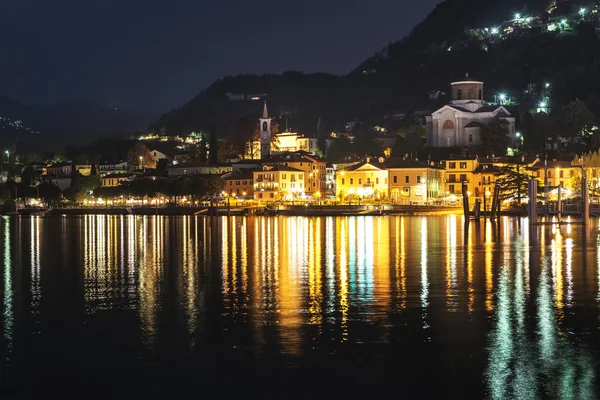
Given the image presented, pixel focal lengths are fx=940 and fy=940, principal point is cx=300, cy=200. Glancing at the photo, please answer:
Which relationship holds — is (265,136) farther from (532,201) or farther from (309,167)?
(532,201)

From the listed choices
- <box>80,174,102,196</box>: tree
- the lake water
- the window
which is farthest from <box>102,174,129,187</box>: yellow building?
the lake water

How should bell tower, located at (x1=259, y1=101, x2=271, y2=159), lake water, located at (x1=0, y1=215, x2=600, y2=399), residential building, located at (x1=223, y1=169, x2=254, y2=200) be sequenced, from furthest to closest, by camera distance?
bell tower, located at (x1=259, y1=101, x2=271, y2=159) < residential building, located at (x1=223, y1=169, x2=254, y2=200) < lake water, located at (x1=0, y1=215, x2=600, y2=399)

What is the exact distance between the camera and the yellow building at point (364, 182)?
102m

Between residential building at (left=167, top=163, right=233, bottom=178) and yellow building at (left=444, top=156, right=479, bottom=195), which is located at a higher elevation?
residential building at (left=167, top=163, right=233, bottom=178)

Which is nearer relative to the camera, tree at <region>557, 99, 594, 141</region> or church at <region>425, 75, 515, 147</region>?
tree at <region>557, 99, 594, 141</region>

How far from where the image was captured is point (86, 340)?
781 inches

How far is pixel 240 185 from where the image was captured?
113500 mm

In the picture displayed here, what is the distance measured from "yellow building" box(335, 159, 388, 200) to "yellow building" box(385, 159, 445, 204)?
92 cm

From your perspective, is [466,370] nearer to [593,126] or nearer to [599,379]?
[599,379]

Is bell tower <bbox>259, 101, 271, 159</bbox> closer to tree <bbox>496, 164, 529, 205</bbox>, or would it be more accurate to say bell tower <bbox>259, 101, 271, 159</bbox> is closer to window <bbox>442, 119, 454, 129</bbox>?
window <bbox>442, 119, 454, 129</bbox>

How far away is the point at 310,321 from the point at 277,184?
87.6 metres

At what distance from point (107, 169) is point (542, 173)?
82.7m

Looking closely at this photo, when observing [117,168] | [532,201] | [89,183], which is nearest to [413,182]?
[532,201]

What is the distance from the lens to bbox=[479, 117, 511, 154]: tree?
351ft
